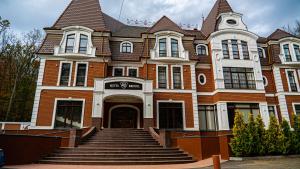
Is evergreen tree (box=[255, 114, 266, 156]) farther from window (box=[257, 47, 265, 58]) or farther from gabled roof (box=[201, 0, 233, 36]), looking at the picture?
window (box=[257, 47, 265, 58])

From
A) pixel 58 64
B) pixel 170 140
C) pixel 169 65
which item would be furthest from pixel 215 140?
pixel 58 64

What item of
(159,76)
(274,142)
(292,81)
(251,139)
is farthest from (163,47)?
(292,81)

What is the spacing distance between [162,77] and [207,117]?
527cm

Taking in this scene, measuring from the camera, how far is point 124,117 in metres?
18.7

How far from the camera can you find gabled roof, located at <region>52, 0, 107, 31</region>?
20156 millimetres

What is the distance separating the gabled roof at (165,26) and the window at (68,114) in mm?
9641

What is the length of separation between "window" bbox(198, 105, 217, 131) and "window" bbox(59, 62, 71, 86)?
11.5 m

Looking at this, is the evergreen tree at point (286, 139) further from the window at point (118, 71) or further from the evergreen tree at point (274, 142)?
the window at point (118, 71)

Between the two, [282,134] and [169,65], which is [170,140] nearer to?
[282,134]

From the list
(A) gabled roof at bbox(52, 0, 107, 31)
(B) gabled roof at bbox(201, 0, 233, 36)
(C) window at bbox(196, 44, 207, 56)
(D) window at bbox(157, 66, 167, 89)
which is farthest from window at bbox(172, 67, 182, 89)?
(A) gabled roof at bbox(52, 0, 107, 31)

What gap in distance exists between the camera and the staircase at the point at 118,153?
11062mm

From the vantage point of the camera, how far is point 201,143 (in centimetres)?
1250

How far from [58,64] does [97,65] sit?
3199mm

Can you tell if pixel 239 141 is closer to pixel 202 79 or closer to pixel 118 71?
pixel 202 79
